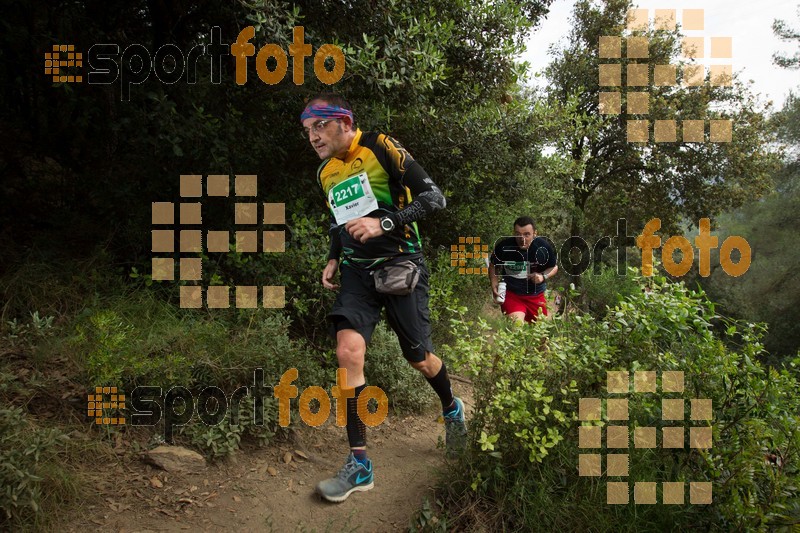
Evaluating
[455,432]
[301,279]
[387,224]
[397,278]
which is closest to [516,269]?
[301,279]

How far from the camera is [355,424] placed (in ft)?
11.0

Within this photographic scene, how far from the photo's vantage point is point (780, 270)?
68.0 ft

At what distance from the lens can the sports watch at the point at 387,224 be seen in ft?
10.4

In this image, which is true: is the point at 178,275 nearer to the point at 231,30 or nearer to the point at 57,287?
the point at 57,287

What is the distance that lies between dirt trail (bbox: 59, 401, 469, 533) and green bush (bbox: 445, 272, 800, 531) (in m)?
0.56

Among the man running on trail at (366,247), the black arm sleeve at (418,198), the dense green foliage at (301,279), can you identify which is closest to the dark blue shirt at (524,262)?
the dense green foliage at (301,279)

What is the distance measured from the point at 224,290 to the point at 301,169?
1740 millimetres

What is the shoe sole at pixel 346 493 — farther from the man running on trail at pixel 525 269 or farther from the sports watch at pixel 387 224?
the man running on trail at pixel 525 269

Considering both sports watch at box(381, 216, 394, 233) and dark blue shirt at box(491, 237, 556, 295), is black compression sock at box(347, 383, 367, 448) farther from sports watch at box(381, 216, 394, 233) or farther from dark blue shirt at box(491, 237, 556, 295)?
dark blue shirt at box(491, 237, 556, 295)

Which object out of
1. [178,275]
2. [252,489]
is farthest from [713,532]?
[178,275]

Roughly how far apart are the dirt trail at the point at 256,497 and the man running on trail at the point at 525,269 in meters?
2.70

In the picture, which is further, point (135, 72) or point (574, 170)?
point (574, 170)

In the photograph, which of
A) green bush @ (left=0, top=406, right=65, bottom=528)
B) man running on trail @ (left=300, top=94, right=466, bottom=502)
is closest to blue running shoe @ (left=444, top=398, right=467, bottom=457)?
man running on trail @ (left=300, top=94, right=466, bottom=502)

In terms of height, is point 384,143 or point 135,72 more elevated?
point 135,72
